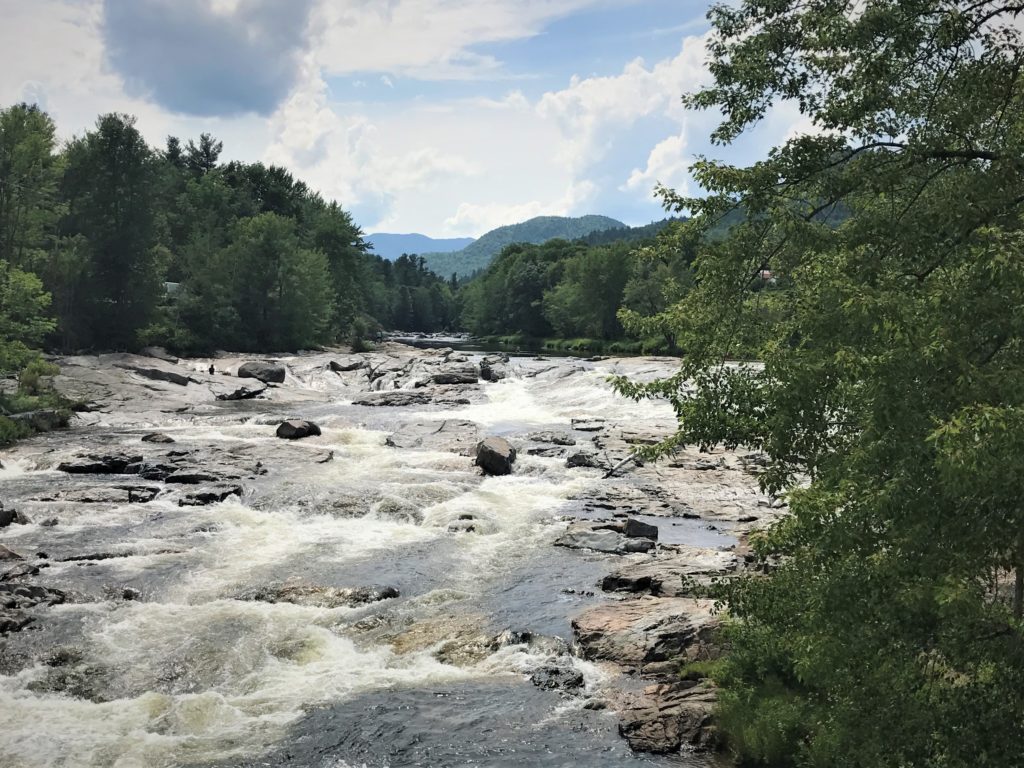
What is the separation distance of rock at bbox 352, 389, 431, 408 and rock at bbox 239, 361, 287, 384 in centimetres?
846

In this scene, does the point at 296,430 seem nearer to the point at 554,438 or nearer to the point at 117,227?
the point at 554,438

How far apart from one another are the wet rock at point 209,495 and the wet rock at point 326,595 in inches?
323

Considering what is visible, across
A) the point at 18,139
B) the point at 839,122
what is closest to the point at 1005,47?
the point at 839,122

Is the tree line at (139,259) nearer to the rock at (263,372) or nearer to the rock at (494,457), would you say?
the rock at (263,372)

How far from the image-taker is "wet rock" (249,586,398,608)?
58.1ft

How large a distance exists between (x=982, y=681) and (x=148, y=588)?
16448 mm

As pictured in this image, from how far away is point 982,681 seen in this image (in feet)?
26.6

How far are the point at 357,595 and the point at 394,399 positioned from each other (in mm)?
32347

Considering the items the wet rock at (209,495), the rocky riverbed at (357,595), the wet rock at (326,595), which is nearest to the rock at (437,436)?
the rocky riverbed at (357,595)

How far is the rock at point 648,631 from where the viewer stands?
585 inches

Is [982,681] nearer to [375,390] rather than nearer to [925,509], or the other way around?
[925,509]

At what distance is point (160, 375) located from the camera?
164 ft

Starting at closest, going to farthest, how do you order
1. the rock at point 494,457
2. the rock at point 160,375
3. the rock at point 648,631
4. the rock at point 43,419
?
Result: the rock at point 648,631 → the rock at point 494,457 → the rock at point 43,419 → the rock at point 160,375

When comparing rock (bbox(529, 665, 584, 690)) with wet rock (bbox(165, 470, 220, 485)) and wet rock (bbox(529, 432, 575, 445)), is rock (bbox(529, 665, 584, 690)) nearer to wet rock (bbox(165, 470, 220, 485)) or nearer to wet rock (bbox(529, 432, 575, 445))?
wet rock (bbox(165, 470, 220, 485))
